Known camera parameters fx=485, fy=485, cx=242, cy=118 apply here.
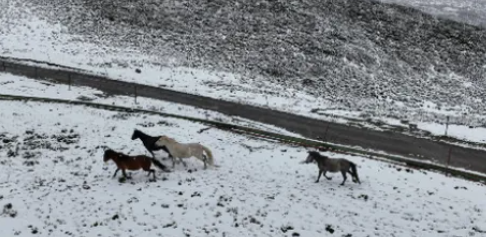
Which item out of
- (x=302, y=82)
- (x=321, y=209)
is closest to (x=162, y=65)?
(x=302, y=82)

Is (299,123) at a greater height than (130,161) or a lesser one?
greater

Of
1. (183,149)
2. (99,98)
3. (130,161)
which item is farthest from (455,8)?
(130,161)

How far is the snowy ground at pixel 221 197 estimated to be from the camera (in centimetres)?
1577

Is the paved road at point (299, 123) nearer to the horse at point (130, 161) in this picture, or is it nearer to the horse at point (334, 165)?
the horse at point (334, 165)

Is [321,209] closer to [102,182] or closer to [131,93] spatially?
[102,182]

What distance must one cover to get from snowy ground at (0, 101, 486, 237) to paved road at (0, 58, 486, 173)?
17.3ft

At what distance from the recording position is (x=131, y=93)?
38125mm

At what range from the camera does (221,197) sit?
17953 mm

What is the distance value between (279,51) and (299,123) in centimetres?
2080

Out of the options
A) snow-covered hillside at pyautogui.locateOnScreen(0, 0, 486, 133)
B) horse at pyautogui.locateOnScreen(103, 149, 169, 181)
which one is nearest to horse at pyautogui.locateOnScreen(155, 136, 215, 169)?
horse at pyautogui.locateOnScreen(103, 149, 169, 181)

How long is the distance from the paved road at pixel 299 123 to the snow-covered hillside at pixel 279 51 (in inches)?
101

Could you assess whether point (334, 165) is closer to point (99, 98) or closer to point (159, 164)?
point (159, 164)

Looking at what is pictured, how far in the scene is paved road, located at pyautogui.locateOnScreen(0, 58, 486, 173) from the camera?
28.1m

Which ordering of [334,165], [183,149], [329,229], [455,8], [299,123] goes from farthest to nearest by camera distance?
[455,8], [299,123], [183,149], [334,165], [329,229]
